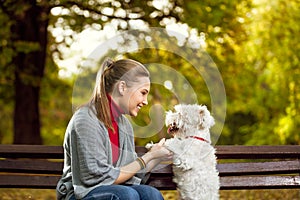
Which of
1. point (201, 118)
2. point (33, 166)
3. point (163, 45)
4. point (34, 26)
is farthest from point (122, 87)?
point (34, 26)

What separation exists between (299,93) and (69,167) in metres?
13.5

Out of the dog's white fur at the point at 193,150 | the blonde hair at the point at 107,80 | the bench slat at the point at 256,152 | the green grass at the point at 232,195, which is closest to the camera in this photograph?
the blonde hair at the point at 107,80

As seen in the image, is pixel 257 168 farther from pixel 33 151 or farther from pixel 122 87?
pixel 33 151

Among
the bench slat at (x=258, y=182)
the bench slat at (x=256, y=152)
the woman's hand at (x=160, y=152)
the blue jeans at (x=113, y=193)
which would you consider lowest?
the bench slat at (x=258, y=182)

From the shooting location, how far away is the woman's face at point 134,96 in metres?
4.55

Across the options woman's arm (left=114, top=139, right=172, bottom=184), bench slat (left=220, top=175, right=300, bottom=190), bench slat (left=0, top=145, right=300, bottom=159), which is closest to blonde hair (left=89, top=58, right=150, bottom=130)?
woman's arm (left=114, top=139, right=172, bottom=184)

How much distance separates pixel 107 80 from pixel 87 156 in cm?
58

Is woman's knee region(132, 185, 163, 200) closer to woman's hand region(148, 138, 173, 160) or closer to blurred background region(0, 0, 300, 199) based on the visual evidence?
woman's hand region(148, 138, 173, 160)

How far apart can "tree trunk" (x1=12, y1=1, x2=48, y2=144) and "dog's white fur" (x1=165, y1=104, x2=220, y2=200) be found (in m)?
9.18

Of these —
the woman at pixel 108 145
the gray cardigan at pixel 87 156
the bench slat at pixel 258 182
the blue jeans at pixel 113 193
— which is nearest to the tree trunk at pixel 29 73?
the bench slat at pixel 258 182

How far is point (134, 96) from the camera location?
14.9 ft

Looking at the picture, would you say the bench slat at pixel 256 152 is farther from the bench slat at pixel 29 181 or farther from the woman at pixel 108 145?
the bench slat at pixel 29 181

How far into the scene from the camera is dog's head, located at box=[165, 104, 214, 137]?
4.80 meters

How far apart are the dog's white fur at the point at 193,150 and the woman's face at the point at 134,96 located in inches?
15.3
